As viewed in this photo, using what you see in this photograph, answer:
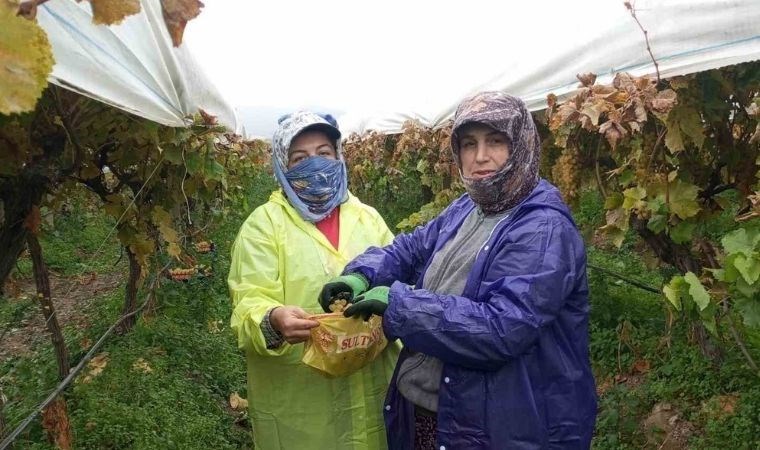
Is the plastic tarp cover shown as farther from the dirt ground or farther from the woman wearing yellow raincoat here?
the dirt ground

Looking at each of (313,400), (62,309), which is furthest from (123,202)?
(62,309)

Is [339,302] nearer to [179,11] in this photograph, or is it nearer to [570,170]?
[179,11]

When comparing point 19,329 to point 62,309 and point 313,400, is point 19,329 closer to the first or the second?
point 62,309

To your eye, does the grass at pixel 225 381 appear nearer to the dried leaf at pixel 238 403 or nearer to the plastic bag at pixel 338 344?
the dried leaf at pixel 238 403

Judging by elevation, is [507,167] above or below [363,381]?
above

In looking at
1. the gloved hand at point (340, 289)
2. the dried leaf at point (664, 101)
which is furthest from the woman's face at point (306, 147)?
the dried leaf at point (664, 101)

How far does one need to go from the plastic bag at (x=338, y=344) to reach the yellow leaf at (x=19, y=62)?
1.26m

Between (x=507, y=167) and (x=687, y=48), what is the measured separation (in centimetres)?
92

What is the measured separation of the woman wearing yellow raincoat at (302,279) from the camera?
200 centimetres

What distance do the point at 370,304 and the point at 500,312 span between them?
0.38 meters

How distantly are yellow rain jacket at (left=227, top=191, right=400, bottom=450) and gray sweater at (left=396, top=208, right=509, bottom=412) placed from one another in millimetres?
336

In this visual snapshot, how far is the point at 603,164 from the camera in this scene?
10.2ft

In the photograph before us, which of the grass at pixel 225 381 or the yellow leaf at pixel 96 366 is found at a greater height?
the yellow leaf at pixel 96 366

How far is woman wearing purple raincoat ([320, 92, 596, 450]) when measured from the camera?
147 cm
